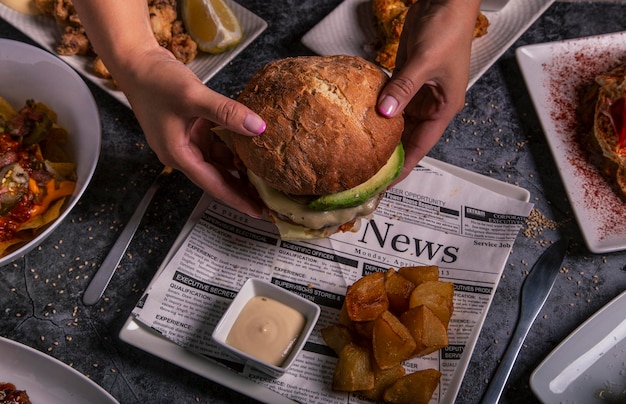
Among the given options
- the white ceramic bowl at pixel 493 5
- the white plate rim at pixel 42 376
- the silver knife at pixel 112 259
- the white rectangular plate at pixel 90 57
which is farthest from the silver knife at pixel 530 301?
the white rectangular plate at pixel 90 57

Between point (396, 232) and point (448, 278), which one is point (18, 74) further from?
point (448, 278)

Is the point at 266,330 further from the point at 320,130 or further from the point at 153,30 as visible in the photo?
the point at 153,30

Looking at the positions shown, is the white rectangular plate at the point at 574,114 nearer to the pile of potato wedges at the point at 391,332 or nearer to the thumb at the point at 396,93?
the pile of potato wedges at the point at 391,332

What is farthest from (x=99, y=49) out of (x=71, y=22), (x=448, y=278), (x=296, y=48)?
(x=448, y=278)

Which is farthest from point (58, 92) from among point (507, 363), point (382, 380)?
point (507, 363)

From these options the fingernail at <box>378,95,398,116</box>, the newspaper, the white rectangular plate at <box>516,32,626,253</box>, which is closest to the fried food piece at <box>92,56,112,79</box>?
the newspaper

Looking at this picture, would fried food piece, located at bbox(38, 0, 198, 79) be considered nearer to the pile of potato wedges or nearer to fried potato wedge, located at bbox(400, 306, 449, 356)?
the pile of potato wedges
